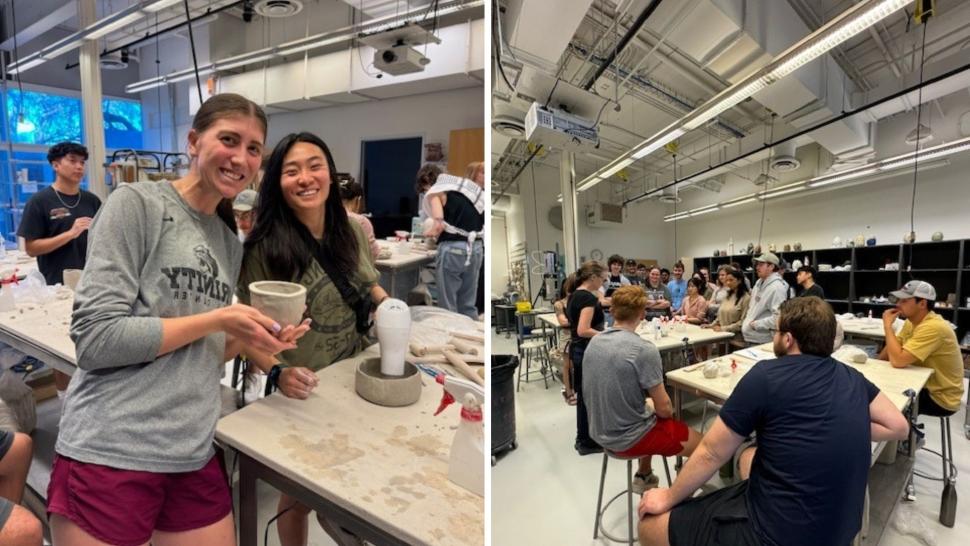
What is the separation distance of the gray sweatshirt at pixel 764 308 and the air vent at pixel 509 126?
2.81 feet

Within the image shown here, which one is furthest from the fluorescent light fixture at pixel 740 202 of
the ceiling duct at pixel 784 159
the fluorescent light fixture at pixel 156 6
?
the fluorescent light fixture at pixel 156 6

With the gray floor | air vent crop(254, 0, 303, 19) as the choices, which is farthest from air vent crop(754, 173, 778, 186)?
air vent crop(254, 0, 303, 19)

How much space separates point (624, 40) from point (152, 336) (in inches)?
83.6

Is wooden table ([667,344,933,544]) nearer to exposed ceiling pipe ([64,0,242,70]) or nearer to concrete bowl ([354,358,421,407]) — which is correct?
concrete bowl ([354,358,421,407])

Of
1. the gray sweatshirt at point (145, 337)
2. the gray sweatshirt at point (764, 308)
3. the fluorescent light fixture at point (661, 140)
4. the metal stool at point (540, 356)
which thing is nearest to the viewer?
the gray sweatshirt at point (145, 337)

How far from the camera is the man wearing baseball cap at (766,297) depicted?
1.27m

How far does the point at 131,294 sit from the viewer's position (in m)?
0.51

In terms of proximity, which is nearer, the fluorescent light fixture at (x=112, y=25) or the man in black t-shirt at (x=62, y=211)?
the fluorescent light fixture at (x=112, y=25)

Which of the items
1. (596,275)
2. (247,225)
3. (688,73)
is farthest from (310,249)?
(688,73)

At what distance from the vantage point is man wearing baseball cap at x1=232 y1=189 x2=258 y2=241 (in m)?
0.67

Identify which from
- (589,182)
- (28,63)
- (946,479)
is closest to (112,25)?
(28,63)

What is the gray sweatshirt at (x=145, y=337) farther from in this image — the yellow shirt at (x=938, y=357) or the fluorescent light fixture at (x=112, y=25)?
the yellow shirt at (x=938, y=357)

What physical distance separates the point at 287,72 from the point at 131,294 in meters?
0.41

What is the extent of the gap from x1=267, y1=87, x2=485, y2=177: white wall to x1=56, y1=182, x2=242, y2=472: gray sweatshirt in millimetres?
214
